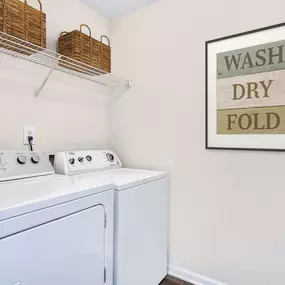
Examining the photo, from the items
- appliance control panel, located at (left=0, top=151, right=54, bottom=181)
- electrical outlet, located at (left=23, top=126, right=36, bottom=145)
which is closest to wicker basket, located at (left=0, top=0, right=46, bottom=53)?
electrical outlet, located at (left=23, top=126, right=36, bottom=145)

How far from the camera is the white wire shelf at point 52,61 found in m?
1.40

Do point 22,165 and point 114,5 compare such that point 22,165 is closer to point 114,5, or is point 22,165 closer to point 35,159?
point 35,159

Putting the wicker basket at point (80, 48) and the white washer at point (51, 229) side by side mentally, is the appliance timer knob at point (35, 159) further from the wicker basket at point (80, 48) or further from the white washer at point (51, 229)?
the wicker basket at point (80, 48)

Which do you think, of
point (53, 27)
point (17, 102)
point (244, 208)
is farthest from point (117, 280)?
point (53, 27)

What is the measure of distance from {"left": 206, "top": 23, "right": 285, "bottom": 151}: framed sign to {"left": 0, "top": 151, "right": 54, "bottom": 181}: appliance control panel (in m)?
1.17

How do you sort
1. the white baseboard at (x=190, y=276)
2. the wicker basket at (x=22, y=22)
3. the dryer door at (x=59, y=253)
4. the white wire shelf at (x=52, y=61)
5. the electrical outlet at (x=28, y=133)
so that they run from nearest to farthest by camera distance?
the dryer door at (x=59, y=253) → the wicker basket at (x=22, y=22) → the white wire shelf at (x=52, y=61) → the electrical outlet at (x=28, y=133) → the white baseboard at (x=190, y=276)

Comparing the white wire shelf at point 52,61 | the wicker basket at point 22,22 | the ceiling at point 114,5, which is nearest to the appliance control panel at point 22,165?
the white wire shelf at point 52,61

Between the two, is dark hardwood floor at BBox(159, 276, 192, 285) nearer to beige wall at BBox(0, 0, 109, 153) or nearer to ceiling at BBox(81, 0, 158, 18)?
beige wall at BBox(0, 0, 109, 153)

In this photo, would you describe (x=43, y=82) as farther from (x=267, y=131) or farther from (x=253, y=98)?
(x=267, y=131)

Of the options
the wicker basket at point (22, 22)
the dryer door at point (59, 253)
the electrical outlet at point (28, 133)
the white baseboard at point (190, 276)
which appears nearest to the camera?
the dryer door at point (59, 253)

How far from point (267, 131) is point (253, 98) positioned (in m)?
0.24

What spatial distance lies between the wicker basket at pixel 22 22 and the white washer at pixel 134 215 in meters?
0.78

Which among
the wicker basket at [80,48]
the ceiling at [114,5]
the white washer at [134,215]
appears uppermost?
the ceiling at [114,5]

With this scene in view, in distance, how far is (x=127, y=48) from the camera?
2.15m
